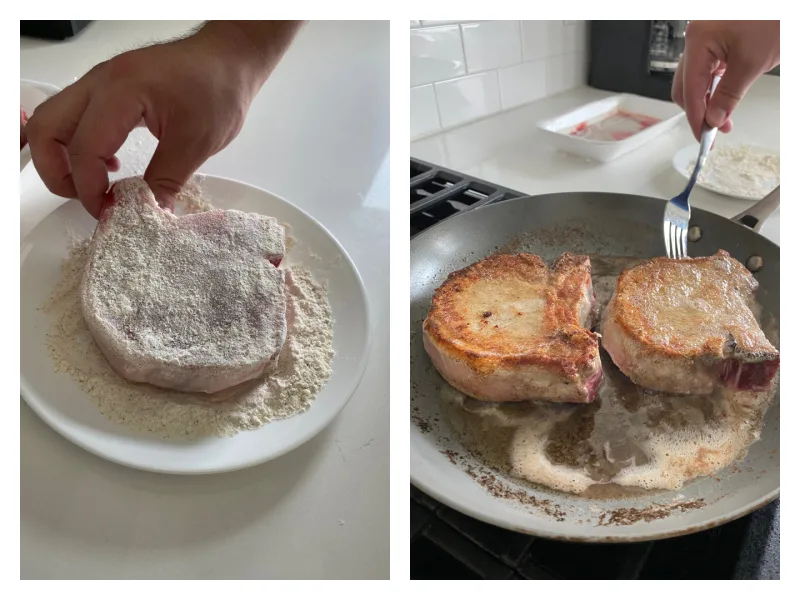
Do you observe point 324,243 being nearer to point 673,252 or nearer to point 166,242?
point 166,242

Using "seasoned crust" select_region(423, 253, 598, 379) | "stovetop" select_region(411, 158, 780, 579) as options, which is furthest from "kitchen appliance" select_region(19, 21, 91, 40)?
"stovetop" select_region(411, 158, 780, 579)

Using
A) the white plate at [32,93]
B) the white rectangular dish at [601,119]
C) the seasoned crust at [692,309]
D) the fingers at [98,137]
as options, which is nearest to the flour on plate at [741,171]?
the white rectangular dish at [601,119]

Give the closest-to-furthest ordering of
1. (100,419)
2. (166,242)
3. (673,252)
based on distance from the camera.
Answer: (100,419) < (166,242) < (673,252)

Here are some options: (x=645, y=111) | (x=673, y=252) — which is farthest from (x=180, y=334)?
(x=645, y=111)

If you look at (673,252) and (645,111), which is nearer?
(673,252)

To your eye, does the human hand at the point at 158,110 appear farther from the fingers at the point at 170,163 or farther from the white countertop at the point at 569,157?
the white countertop at the point at 569,157

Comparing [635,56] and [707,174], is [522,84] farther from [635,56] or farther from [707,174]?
[707,174]
